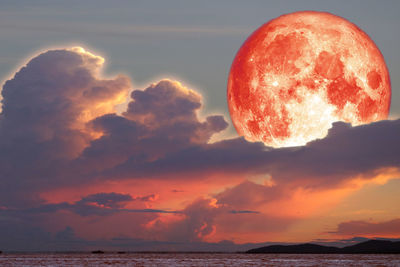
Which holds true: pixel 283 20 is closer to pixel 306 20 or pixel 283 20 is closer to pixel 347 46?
pixel 306 20

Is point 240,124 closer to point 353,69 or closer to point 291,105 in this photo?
point 291,105

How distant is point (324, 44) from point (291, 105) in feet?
22.1

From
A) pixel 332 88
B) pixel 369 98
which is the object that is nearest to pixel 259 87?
pixel 332 88

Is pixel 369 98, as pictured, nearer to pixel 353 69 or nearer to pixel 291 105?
pixel 353 69

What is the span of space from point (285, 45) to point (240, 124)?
9.47 m

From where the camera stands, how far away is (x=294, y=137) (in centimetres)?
6094

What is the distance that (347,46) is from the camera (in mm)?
60875

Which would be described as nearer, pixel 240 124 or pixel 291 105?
pixel 291 105

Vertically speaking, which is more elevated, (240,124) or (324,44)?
(324,44)

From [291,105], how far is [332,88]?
13.8ft

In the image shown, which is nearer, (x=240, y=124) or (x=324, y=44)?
(x=324, y=44)

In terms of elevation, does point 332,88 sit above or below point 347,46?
below

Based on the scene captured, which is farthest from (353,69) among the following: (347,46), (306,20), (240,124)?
(240,124)

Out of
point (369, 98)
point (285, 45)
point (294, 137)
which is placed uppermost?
point (285, 45)
